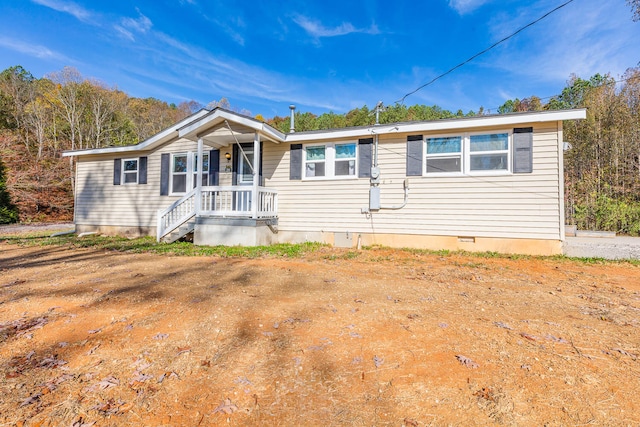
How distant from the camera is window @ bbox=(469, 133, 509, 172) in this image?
24.6ft

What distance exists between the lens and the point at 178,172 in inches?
427

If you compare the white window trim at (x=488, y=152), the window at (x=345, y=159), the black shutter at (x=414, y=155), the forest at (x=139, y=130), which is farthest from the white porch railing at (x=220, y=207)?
the forest at (x=139, y=130)

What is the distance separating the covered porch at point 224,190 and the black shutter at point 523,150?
6483 mm

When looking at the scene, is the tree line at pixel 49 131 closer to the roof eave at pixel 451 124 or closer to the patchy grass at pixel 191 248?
the patchy grass at pixel 191 248

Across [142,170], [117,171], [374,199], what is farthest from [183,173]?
[374,199]

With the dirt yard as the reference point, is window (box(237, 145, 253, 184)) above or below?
above

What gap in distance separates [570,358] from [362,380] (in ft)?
5.83

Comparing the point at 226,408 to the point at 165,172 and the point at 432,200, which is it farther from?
the point at 165,172

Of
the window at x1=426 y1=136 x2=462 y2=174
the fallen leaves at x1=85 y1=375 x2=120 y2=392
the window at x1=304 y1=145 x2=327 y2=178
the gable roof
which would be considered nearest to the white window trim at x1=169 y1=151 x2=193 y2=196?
the gable roof

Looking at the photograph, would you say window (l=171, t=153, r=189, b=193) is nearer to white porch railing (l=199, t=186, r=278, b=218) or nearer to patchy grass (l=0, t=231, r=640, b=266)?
white porch railing (l=199, t=186, r=278, b=218)

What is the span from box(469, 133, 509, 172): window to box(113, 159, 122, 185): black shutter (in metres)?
12.6

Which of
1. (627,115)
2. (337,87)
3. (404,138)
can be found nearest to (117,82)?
(337,87)

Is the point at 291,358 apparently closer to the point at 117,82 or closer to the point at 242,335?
the point at 242,335

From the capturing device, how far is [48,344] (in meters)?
2.68
